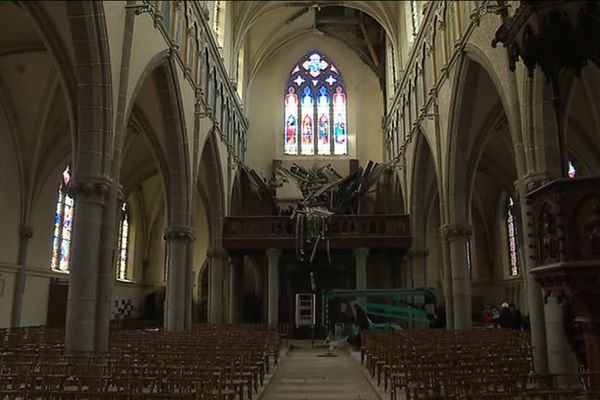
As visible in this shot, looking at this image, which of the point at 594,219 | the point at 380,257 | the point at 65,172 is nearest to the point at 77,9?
the point at 594,219

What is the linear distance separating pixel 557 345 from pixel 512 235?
1827 cm

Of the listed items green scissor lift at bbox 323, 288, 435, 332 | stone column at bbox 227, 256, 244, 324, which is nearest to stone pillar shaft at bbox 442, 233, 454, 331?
green scissor lift at bbox 323, 288, 435, 332

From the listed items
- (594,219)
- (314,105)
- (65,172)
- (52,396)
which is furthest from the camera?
(314,105)

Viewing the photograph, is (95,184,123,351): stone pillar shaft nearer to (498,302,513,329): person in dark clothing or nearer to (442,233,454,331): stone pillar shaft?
(442,233,454,331): stone pillar shaft

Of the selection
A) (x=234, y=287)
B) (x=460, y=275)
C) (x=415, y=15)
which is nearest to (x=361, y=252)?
(x=234, y=287)

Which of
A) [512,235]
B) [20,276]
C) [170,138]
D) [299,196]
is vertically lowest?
[20,276]

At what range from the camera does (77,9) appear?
10.5 metres

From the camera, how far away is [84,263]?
1074 cm

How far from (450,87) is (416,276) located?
9087mm

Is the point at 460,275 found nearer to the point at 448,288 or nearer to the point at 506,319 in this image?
the point at 448,288

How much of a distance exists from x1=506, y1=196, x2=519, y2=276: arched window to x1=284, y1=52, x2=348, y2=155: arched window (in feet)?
32.5

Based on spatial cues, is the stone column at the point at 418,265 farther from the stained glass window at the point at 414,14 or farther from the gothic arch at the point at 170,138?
the gothic arch at the point at 170,138

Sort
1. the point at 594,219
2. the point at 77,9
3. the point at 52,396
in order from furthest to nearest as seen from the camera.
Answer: the point at 77,9 < the point at 594,219 < the point at 52,396

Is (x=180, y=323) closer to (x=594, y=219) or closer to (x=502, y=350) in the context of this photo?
(x=502, y=350)
